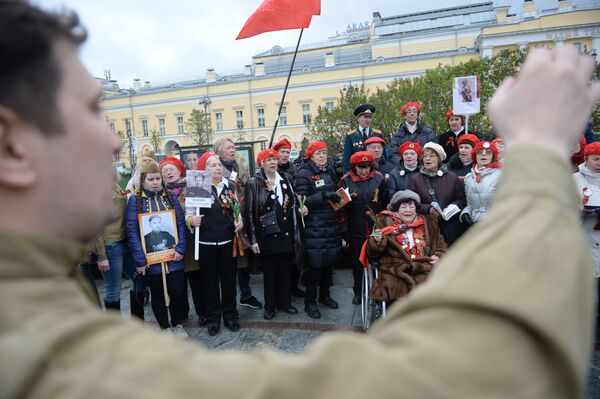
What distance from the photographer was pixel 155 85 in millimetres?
59281

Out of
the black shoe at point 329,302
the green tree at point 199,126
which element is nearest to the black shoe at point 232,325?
the black shoe at point 329,302

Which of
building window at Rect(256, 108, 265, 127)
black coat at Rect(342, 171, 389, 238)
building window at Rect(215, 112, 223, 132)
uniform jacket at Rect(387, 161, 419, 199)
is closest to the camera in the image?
black coat at Rect(342, 171, 389, 238)

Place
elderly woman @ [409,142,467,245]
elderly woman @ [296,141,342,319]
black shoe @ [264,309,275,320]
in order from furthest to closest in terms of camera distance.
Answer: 1. elderly woman @ [296,141,342,319]
2. black shoe @ [264,309,275,320]
3. elderly woman @ [409,142,467,245]

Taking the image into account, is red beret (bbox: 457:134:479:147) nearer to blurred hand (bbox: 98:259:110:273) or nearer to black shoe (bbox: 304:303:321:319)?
black shoe (bbox: 304:303:321:319)

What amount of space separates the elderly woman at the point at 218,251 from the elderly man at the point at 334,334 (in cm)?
414

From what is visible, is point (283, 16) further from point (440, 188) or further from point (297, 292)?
point (297, 292)

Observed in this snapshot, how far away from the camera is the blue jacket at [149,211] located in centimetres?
448

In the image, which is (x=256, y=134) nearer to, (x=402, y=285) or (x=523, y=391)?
(x=402, y=285)

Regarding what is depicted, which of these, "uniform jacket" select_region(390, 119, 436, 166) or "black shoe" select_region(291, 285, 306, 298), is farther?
"uniform jacket" select_region(390, 119, 436, 166)

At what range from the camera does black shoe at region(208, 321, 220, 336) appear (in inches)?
189

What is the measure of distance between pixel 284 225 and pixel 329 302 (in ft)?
4.16

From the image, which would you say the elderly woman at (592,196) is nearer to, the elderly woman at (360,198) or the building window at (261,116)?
the elderly woman at (360,198)

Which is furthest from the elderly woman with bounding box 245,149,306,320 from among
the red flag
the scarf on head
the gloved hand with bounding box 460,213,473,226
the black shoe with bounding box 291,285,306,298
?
the red flag

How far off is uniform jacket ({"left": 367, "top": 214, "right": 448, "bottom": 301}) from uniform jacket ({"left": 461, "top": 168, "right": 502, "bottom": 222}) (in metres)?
0.66
